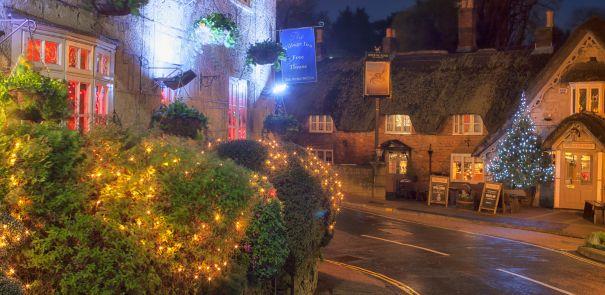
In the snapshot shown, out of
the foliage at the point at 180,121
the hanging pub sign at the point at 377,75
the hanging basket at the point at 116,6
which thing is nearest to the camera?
the hanging basket at the point at 116,6

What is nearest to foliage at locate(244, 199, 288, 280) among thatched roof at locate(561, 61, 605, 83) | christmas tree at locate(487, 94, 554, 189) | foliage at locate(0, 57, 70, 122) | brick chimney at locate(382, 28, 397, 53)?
foliage at locate(0, 57, 70, 122)

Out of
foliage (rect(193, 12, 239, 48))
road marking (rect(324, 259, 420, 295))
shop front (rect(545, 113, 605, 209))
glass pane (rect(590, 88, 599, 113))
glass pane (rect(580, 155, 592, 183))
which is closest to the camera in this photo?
road marking (rect(324, 259, 420, 295))

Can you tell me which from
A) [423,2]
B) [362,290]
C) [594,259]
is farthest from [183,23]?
[423,2]

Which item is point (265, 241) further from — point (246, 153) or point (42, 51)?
point (42, 51)

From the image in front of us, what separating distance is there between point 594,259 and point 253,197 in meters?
13.0

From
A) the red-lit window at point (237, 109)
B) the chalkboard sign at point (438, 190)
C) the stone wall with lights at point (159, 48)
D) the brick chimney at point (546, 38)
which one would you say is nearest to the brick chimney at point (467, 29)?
the brick chimney at point (546, 38)

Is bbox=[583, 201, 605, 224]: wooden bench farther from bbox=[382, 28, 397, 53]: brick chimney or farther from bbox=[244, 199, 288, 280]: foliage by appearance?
bbox=[244, 199, 288, 280]: foliage

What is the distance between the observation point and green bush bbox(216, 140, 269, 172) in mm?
9917

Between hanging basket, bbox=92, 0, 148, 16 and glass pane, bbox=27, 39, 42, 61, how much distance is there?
1.44 meters

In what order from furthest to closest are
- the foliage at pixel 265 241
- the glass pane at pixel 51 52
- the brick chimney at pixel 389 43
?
the brick chimney at pixel 389 43, the glass pane at pixel 51 52, the foliage at pixel 265 241

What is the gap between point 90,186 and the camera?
5.61 m

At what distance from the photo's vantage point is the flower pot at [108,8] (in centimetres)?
1052

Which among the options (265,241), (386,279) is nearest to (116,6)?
(265,241)

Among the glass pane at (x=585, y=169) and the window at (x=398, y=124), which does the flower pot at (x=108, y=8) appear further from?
the window at (x=398, y=124)
